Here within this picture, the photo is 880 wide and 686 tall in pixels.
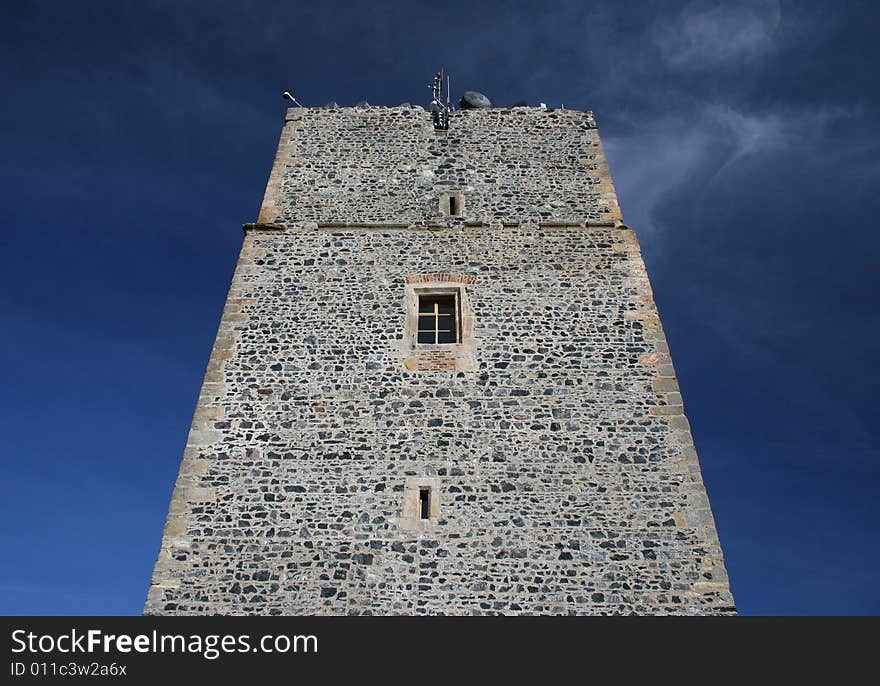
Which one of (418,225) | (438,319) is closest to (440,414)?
(438,319)

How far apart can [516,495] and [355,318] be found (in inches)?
124

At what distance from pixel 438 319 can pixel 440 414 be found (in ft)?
5.13

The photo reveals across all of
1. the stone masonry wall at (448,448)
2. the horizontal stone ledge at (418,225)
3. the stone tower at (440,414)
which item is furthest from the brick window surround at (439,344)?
the horizontal stone ledge at (418,225)

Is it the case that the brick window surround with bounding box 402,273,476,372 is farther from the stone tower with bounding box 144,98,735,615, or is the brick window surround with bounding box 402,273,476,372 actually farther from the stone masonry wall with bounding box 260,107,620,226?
the stone masonry wall with bounding box 260,107,620,226

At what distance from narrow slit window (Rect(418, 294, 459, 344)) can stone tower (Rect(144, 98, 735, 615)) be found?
0.10ft

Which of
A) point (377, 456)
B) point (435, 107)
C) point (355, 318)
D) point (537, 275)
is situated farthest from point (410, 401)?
point (435, 107)

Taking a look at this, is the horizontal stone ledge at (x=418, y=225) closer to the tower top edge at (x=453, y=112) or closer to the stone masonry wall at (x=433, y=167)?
the stone masonry wall at (x=433, y=167)

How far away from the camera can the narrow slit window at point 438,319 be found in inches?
348

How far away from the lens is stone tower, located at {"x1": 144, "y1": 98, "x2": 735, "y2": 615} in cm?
688

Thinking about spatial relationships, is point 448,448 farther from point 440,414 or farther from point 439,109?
point 439,109

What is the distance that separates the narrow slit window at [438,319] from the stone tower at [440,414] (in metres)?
0.03

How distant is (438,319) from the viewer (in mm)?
9039
